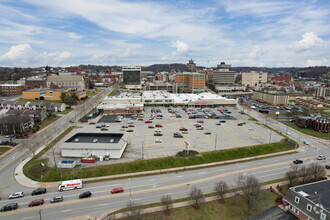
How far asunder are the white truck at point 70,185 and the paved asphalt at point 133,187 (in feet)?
2.14

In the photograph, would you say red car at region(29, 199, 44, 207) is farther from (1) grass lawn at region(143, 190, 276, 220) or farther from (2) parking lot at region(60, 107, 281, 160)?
(2) parking lot at region(60, 107, 281, 160)

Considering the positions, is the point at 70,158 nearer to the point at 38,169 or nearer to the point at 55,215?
the point at 38,169

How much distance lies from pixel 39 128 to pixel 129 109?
96.0 ft

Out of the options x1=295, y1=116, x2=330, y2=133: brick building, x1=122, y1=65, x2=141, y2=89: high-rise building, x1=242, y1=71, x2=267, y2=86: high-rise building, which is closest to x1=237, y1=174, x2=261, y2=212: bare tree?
x1=295, y1=116, x2=330, y2=133: brick building

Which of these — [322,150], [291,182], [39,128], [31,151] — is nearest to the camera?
[291,182]

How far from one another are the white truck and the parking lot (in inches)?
405

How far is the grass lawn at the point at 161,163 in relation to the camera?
31.1 metres

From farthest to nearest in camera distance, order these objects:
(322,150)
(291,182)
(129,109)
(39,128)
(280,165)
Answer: (129,109), (39,128), (322,150), (280,165), (291,182)

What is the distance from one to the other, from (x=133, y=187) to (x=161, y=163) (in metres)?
7.79

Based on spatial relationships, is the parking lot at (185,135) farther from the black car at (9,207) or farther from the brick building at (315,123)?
the black car at (9,207)

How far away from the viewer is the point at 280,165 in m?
35.7

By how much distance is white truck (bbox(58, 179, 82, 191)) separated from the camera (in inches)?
1080

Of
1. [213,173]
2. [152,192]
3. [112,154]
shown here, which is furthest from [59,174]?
→ [213,173]

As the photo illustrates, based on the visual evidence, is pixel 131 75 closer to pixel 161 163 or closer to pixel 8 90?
pixel 8 90
